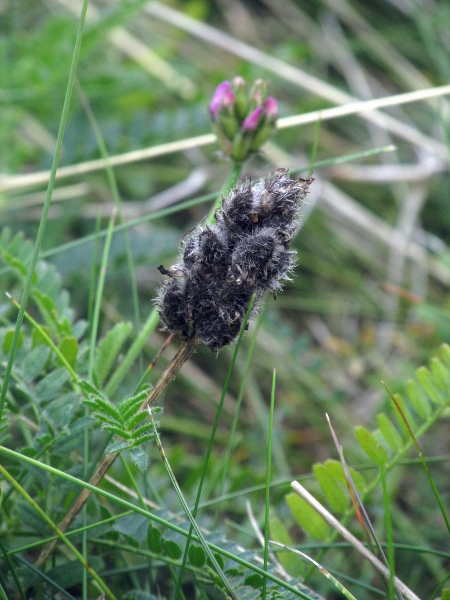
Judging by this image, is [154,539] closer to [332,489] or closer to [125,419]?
[125,419]

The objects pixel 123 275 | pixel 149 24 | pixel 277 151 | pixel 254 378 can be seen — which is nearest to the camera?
pixel 123 275

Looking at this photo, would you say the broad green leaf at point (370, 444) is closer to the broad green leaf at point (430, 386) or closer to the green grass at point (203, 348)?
the green grass at point (203, 348)

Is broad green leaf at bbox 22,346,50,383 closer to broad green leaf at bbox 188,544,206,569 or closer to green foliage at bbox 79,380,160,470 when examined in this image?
green foliage at bbox 79,380,160,470

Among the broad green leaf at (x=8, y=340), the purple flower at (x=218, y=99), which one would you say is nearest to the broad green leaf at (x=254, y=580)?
the broad green leaf at (x=8, y=340)

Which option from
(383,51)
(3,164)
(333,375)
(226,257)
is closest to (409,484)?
(333,375)

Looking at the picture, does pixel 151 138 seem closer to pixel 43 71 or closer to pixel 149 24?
pixel 43 71

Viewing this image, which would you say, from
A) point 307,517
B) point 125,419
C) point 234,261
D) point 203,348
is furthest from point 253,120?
point 203,348
